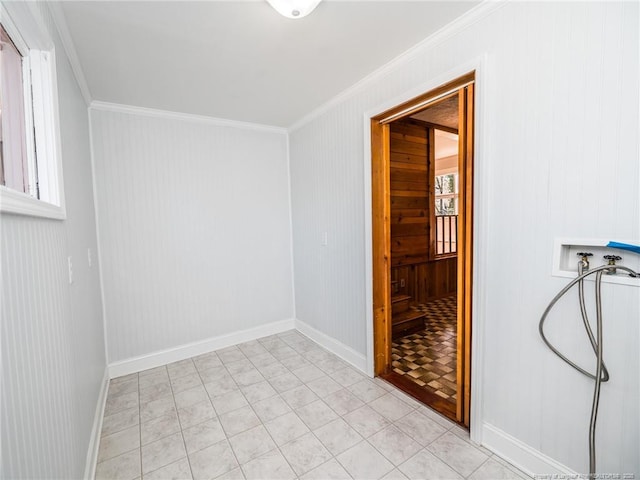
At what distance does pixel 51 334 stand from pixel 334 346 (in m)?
2.31

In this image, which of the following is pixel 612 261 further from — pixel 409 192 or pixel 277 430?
pixel 409 192

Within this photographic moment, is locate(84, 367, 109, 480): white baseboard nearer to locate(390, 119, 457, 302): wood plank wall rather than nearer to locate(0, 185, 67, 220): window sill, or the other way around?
locate(0, 185, 67, 220): window sill

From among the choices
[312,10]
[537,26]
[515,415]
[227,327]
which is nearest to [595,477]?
[515,415]

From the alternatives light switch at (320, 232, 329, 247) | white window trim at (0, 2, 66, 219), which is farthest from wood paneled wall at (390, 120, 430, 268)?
white window trim at (0, 2, 66, 219)

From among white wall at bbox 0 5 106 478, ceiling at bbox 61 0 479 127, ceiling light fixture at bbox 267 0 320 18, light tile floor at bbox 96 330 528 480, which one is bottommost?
light tile floor at bbox 96 330 528 480

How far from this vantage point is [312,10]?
1.50 meters

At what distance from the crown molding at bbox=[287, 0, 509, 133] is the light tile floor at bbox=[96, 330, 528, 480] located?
7.94 feet

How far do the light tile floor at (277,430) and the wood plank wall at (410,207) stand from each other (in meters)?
1.71

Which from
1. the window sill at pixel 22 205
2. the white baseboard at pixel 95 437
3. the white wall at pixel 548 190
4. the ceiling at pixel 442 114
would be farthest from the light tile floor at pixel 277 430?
the ceiling at pixel 442 114

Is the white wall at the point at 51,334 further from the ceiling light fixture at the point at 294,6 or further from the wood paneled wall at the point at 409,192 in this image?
the wood paneled wall at the point at 409,192

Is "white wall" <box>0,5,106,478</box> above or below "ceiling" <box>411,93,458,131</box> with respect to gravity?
below

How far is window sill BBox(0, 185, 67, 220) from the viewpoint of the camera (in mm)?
747

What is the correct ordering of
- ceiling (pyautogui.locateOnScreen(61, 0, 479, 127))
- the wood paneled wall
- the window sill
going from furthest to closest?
the wood paneled wall < ceiling (pyautogui.locateOnScreen(61, 0, 479, 127)) < the window sill

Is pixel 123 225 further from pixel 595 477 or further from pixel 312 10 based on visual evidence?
pixel 595 477
